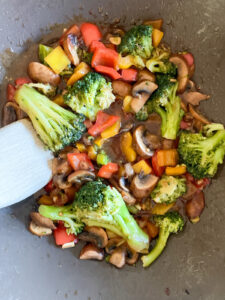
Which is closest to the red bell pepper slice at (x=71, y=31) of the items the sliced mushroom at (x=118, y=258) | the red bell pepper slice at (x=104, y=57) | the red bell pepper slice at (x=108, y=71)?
the red bell pepper slice at (x=104, y=57)

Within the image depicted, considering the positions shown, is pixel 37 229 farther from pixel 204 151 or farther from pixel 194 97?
pixel 194 97

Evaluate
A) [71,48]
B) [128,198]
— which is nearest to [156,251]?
[128,198]

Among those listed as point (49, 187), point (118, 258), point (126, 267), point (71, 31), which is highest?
point (71, 31)

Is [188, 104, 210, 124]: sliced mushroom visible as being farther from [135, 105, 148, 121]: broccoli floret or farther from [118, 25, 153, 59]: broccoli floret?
[118, 25, 153, 59]: broccoli floret

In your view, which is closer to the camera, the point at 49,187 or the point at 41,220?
the point at 41,220

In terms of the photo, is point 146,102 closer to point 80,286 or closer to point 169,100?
point 169,100

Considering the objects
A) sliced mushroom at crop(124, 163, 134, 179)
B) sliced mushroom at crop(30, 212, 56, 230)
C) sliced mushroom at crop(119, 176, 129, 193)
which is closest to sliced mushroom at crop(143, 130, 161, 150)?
sliced mushroom at crop(124, 163, 134, 179)
